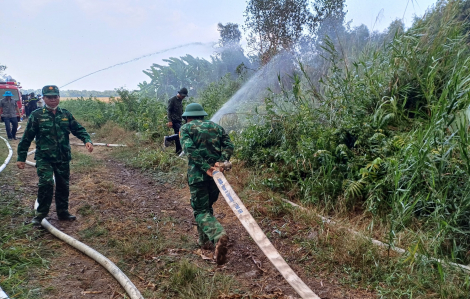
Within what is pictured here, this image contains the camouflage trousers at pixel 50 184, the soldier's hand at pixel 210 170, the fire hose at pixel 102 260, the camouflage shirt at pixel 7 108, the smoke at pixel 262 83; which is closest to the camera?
the fire hose at pixel 102 260

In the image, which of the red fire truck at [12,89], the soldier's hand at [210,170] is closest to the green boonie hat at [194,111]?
the soldier's hand at [210,170]

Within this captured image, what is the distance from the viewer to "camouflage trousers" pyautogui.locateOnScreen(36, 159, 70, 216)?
4.21m

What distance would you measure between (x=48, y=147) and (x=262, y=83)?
26.4ft

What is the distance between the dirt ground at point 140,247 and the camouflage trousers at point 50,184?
26cm

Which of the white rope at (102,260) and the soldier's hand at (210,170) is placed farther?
the soldier's hand at (210,170)

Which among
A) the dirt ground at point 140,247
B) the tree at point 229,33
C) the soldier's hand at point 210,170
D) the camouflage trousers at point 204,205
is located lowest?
the dirt ground at point 140,247

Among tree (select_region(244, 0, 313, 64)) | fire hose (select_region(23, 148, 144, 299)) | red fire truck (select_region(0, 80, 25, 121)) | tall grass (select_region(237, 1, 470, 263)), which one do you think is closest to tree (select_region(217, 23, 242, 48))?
tree (select_region(244, 0, 313, 64))

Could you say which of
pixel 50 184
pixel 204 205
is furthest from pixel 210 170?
pixel 50 184

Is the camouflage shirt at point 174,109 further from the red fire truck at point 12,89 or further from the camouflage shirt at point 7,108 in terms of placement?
the red fire truck at point 12,89

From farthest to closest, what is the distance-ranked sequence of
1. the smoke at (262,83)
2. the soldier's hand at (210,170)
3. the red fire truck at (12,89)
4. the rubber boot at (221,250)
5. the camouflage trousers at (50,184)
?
the red fire truck at (12,89)
the smoke at (262,83)
the camouflage trousers at (50,184)
the soldier's hand at (210,170)
the rubber boot at (221,250)

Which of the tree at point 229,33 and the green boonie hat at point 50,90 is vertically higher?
the tree at point 229,33

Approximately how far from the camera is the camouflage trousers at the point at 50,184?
4.21 metres

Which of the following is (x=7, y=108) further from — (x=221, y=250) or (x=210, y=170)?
(x=221, y=250)

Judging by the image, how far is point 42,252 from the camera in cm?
348
